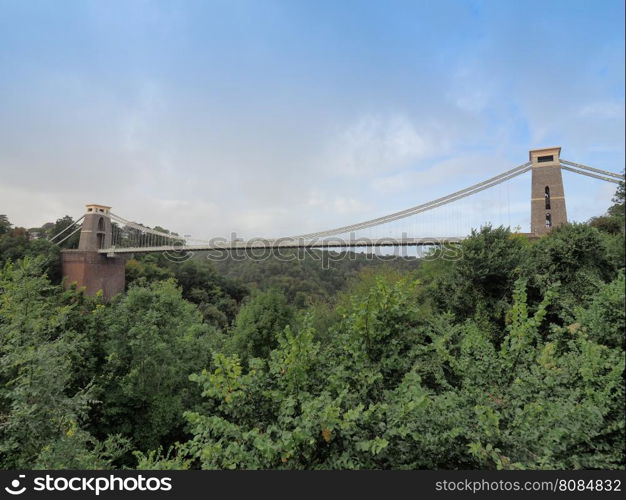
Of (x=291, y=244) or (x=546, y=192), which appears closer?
(x=546, y=192)

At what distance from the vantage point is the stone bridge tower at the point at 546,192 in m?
18.1

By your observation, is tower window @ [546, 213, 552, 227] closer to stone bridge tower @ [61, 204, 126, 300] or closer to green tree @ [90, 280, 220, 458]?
green tree @ [90, 280, 220, 458]

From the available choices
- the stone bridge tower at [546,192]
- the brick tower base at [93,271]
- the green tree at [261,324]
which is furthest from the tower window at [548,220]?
the brick tower base at [93,271]

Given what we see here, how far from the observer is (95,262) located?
31.3 meters

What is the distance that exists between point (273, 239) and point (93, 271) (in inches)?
645

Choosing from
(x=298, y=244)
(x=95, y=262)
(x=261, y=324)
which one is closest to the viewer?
(x=261, y=324)

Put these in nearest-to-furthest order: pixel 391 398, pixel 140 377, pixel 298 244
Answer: pixel 391 398
pixel 140 377
pixel 298 244

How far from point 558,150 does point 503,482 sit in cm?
2142

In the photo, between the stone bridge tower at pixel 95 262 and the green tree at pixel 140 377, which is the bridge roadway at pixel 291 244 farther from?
the green tree at pixel 140 377

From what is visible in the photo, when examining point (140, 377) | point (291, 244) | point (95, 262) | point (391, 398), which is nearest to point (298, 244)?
point (291, 244)

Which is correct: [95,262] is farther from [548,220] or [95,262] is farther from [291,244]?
[548,220]

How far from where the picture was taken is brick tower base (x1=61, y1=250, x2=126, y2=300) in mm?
29766

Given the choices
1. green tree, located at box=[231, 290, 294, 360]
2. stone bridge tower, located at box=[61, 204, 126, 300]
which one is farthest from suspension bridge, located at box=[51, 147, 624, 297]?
green tree, located at box=[231, 290, 294, 360]

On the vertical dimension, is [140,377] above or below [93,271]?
below
